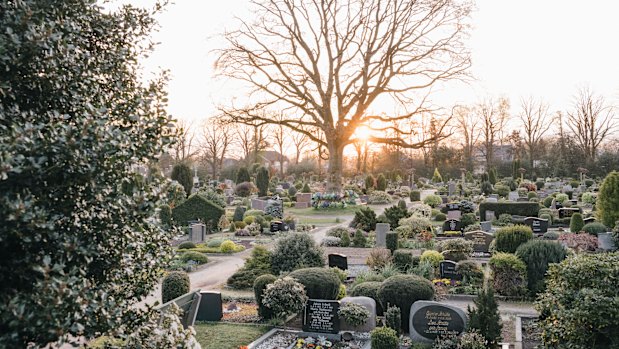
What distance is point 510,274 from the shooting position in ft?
41.4

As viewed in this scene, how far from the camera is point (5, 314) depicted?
3303 mm

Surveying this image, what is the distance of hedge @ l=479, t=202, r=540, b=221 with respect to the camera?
1048 inches

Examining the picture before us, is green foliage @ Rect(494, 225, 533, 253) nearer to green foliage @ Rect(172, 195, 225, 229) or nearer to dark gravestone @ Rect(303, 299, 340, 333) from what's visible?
dark gravestone @ Rect(303, 299, 340, 333)

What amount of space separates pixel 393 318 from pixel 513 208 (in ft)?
63.4

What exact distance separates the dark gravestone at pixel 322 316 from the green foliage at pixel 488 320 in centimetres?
260

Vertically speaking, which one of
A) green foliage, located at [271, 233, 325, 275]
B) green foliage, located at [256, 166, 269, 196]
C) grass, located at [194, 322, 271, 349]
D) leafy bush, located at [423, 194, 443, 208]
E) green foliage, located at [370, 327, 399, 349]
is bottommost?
grass, located at [194, 322, 271, 349]

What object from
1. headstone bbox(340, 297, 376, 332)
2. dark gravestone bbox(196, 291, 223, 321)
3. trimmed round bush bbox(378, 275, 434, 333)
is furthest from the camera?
dark gravestone bbox(196, 291, 223, 321)

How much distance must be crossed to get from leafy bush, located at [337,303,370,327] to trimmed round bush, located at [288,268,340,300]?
0.89 m

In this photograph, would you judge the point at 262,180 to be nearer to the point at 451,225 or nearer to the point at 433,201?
the point at 433,201

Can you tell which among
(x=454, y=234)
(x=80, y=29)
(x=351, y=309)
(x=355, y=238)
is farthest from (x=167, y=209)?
(x=80, y=29)

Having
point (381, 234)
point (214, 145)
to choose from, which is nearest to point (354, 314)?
point (381, 234)

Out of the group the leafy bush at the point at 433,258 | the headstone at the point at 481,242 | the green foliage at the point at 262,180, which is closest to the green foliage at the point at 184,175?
the green foliage at the point at 262,180

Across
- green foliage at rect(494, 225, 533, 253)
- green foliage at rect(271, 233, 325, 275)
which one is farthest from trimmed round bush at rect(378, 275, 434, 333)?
green foliage at rect(494, 225, 533, 253)

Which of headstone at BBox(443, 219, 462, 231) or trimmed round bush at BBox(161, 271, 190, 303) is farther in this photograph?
headstone at BBox(443, 219, 462, 231)
